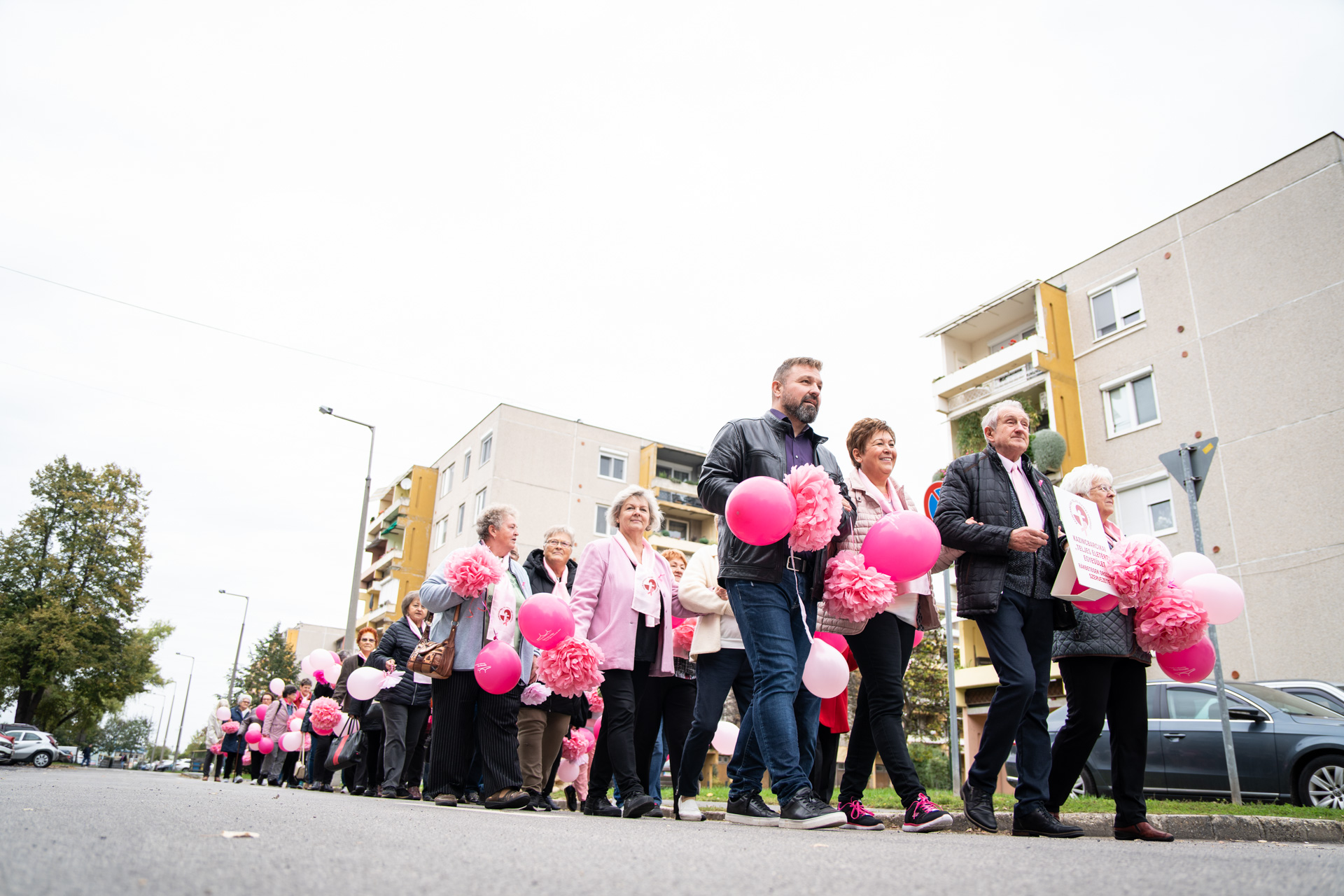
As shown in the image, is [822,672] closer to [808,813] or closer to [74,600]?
[808,813]

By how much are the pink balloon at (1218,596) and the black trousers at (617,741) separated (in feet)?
11.4

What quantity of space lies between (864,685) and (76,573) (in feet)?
123

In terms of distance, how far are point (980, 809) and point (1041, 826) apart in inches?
11.6

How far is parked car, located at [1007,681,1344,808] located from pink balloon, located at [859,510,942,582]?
4.71 metres

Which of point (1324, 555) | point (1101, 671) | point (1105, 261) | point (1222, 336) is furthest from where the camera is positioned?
point (1105, 261)

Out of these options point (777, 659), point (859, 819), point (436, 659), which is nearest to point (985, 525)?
point (777, 659)

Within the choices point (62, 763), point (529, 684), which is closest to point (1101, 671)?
point (529, 684)

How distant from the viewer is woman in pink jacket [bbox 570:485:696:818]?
5500 mm

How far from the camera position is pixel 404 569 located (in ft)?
170

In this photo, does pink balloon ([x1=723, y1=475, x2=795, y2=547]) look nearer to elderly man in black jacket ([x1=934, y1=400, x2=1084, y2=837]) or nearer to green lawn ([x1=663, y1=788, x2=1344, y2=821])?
elderly man in black jacket ([x1=934, y1=400, x2=1084, y2=837])

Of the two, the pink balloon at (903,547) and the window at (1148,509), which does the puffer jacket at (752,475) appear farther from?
the window at (1148,509)

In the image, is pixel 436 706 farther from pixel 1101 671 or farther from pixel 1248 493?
pixel 1248 493

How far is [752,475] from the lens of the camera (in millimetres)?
4801

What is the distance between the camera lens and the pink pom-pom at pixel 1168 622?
4.82 metres
